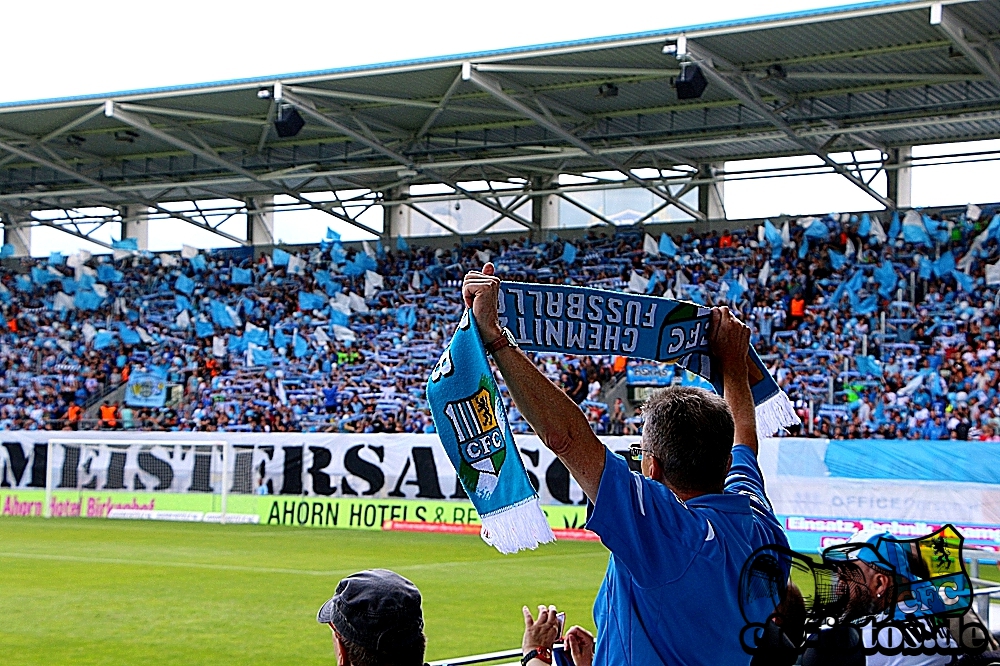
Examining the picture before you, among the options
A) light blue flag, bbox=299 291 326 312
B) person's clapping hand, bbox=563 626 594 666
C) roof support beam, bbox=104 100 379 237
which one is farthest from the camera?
light blue flag, bbox=299 291 326 312

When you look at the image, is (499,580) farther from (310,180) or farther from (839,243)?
(310,180)

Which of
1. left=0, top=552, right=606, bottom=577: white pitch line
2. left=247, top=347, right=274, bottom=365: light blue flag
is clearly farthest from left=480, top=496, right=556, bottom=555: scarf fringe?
left=247, top=347, right=274, bottom=365: light blue flag

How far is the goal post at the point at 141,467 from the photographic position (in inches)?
1039

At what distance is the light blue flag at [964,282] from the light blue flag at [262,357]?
701 inches

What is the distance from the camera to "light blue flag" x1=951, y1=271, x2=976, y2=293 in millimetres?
28062

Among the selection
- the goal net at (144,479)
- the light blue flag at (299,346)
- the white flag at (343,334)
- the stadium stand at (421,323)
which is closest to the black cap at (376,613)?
the stadium stand at (421,323)

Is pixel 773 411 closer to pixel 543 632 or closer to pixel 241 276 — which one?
pixel 543 632

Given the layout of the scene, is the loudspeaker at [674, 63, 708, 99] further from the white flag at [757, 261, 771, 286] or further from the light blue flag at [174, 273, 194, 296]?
the light blue flag at [174, 273, 194, 296]

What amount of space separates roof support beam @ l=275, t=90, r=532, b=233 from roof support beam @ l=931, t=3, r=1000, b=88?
487 inches

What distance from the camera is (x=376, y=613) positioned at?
2.70m

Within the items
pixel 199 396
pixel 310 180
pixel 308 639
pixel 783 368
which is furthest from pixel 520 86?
pixel 308 639

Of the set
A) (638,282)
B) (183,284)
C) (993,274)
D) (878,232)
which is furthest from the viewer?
(183,284)

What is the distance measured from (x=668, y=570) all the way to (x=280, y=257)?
115 feet

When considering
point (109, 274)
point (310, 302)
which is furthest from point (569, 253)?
point (109, 274)
